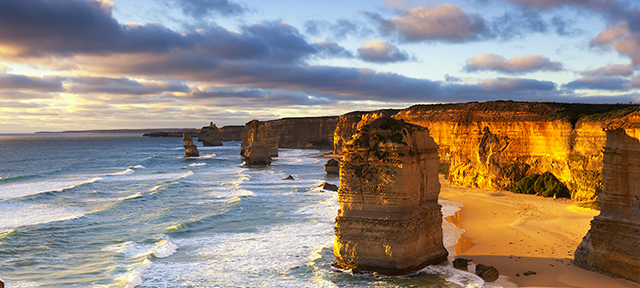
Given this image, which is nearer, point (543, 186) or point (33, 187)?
point (543, 186)

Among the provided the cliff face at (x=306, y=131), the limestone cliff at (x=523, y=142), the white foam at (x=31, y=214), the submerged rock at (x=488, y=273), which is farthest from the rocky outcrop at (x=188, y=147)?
the submerged rock at (x=488, y=273)

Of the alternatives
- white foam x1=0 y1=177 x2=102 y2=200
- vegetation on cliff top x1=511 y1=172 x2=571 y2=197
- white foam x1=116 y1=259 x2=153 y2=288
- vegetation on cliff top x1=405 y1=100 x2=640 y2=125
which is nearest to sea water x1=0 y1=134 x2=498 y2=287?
white foam x1=116 y1=259 x2=153 y2=288

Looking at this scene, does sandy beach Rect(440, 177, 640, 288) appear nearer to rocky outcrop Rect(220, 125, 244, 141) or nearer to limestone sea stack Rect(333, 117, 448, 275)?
limestone sea stack Rect(333, 117, 448, 275)

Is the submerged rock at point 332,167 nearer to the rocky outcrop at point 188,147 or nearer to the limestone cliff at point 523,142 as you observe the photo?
the limestone cliff at point 523,142

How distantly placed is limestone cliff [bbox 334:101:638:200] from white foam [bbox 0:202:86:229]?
32005 mm

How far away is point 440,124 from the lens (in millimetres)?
46031

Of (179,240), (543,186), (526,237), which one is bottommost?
(179,240)

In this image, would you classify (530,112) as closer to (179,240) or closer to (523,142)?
(523,142)

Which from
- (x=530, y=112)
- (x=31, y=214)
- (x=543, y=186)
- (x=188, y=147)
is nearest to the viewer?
(x=31, y=214)

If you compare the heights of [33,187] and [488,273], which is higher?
[488,273]

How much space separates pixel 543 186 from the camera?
33125 mm

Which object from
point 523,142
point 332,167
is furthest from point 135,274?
point 332,167

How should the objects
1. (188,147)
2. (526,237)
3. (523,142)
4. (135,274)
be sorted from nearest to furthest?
(135,274)
(526,237)
(523,142)
(188,147)

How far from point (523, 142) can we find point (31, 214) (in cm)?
3726
